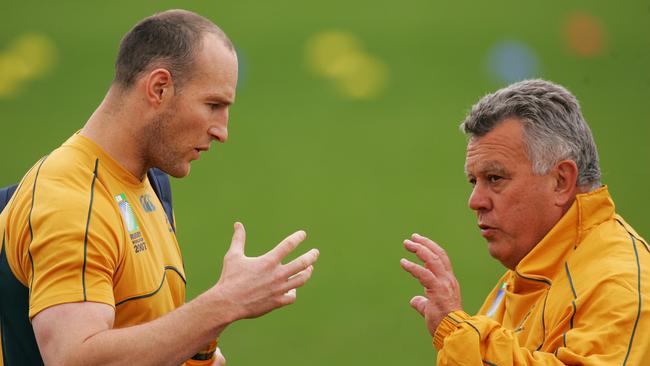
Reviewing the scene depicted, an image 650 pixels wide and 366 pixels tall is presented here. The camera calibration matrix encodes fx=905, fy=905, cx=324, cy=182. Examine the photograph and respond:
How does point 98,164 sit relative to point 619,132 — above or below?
below

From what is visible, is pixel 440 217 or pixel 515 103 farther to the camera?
pixel 440 217

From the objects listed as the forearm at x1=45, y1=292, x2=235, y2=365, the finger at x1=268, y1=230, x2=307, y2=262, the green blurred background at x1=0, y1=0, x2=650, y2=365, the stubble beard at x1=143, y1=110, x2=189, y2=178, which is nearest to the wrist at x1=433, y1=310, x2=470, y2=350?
the finger at x1=268, y1=230, x2=307, y2=262

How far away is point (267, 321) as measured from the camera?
588 cm

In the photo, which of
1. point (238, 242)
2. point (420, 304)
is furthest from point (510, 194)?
point (238, 242)

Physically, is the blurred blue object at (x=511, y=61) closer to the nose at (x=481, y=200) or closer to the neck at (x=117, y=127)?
the nose at (x=481, y=200)

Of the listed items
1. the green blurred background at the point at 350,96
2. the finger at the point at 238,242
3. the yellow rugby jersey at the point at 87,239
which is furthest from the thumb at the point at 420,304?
the green blurred background at the point at 350,96

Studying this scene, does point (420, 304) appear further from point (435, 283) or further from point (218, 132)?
point (218, 132)

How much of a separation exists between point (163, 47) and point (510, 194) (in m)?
1.08

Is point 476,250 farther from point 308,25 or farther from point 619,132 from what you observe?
point 308,25

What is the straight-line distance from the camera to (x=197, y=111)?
2.53 m

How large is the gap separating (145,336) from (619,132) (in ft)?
17.5

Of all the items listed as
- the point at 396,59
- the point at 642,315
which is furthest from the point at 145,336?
the point at 396,59

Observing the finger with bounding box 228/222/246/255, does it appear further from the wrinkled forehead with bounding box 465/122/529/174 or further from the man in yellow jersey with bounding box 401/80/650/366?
the wrinkled forehead with bounding box 465/122/529/174

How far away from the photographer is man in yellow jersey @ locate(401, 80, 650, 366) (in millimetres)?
2289
